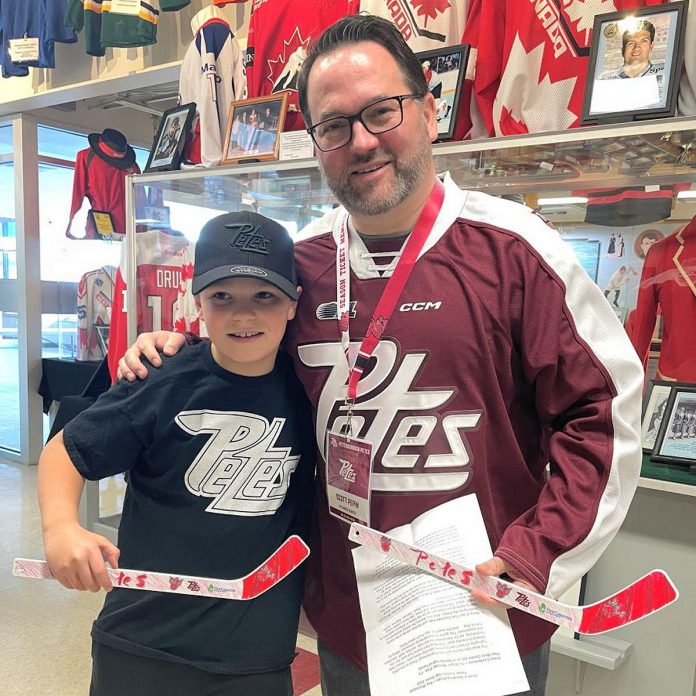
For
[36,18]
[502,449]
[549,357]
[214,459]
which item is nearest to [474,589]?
[502,449]

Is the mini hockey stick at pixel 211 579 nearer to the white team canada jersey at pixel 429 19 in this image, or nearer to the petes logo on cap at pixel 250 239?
the petes logo on cap at pixel 250 239

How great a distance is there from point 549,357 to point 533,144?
1.25m

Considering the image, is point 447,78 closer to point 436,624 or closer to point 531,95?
point 531,95

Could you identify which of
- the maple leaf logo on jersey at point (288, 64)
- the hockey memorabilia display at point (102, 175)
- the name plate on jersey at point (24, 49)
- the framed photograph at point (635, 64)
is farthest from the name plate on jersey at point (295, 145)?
the hockey memorabilia display at point (102, 175)

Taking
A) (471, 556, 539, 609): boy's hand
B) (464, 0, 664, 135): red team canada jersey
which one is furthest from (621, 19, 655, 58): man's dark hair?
(471, 556, 539, 609): boy's hand

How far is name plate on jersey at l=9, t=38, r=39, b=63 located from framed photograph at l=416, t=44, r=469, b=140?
9.79 ft

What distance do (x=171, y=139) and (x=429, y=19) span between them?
1.42 metres

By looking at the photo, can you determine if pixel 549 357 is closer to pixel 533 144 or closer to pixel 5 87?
pixel 533 144

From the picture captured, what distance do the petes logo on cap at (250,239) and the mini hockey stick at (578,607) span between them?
1.97 feet

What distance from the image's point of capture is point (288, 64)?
2936 mm

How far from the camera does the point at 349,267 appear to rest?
1235mm

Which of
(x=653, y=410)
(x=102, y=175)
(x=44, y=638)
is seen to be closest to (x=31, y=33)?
(x=102, y=175)

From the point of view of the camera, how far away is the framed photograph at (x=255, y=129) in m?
2.82

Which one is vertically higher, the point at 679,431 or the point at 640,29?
the point at 640,29
